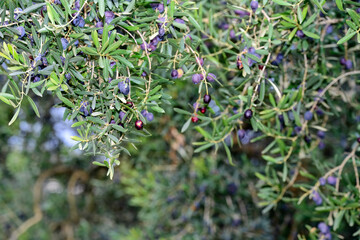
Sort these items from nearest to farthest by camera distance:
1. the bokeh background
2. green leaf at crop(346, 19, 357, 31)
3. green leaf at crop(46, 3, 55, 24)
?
1. green leaf at crop(46, 3, 55, 24)
2. green leaf at crop(346, 19, 357, 31)
3. the bokeh background

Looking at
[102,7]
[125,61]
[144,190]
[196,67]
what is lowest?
[144,190]

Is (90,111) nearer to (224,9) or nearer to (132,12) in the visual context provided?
(132,12)

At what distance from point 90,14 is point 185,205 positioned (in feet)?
5.70

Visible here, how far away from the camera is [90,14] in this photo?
3.15 ft

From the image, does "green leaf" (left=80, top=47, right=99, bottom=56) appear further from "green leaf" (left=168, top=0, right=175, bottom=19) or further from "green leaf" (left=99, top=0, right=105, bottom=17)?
"green leaf" (left=168, top=0, right=175, bottom=19)

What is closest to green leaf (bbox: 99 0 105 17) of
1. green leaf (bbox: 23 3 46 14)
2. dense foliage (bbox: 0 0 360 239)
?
dense foliage (bbox: 0 0 360 239)

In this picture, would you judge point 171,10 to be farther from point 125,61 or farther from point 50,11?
point 50,11

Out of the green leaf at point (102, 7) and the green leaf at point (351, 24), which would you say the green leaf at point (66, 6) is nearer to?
the green leaf at point (102, 7)

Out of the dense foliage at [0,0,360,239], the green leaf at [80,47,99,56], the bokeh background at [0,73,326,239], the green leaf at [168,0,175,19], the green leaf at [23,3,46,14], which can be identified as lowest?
the bokeh background at [0,73,326,239]

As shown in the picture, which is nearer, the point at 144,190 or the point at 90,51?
the point at 90,51

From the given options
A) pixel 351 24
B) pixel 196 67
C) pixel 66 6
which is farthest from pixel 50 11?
pixel 351 24

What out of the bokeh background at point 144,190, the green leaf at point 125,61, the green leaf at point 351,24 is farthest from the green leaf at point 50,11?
the bokeh background at point 144,190

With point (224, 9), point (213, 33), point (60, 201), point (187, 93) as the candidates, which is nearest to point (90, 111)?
point (213, 33)

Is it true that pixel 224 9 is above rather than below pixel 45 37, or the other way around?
below
